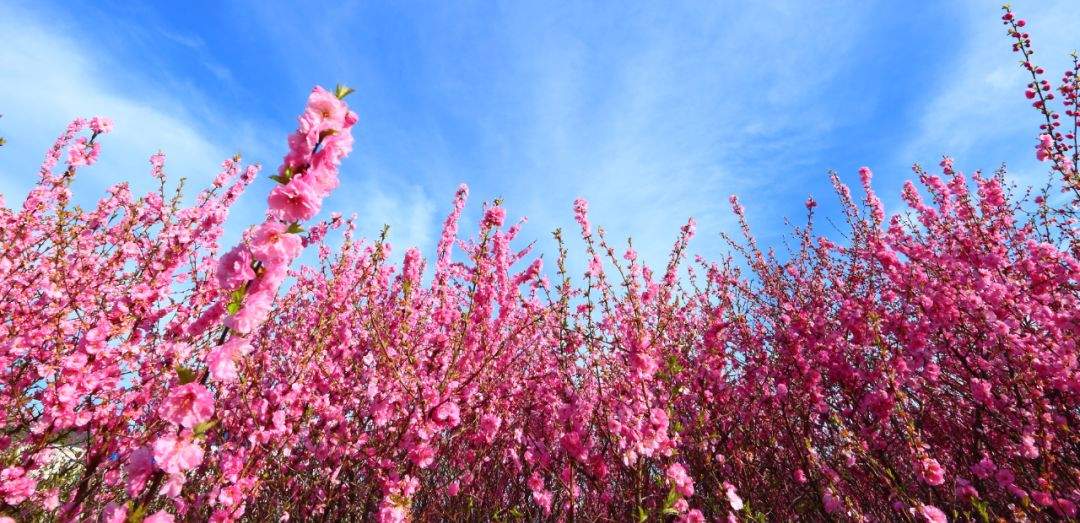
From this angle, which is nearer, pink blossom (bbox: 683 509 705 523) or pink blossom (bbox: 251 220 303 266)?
pink blossom (bbox: 251 220 303 266)

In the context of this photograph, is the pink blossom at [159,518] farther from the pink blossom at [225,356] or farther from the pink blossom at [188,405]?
the pink blossom at [225,356]

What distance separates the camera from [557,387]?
17.3 feet

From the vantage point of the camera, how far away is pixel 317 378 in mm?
4738

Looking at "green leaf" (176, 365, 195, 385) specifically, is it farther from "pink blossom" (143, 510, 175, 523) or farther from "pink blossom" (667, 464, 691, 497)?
"pink blossom" (667, 464, 691, 497)

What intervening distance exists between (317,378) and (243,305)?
10.8ft

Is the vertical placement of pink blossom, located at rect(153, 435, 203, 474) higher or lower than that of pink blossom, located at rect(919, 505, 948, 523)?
higher

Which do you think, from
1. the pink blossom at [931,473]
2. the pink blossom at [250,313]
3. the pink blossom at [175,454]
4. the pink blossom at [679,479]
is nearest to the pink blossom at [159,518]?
the pink blossom at [175,454]

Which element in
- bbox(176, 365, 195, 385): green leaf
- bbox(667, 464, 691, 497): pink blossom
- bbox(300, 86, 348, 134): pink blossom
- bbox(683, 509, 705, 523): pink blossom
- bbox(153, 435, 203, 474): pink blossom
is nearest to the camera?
bbox(176, 365, 195, 385): green leaf

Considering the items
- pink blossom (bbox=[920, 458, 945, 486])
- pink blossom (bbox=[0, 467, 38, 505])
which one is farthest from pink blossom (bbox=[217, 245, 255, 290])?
pink blossom (bbox=[920, 458, 945, 486])

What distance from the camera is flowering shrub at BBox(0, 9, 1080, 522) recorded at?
12.2 feet

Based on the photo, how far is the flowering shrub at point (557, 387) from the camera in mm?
3713

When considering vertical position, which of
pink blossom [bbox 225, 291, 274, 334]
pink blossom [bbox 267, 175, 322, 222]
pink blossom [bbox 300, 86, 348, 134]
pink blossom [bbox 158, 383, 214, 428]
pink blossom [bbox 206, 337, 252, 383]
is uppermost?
pink blossom [bbox 300, 86, 348, 134]

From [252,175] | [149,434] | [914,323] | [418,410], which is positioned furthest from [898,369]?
[252,175]

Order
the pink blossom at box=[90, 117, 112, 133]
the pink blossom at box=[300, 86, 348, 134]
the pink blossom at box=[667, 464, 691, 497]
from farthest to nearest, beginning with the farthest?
the pink blossom at box=[90, 117, 112, 133]
the pink blossom at box=[667, 464, 691, 497]
the pink blossom at box=[300, 86, 348, 134]
